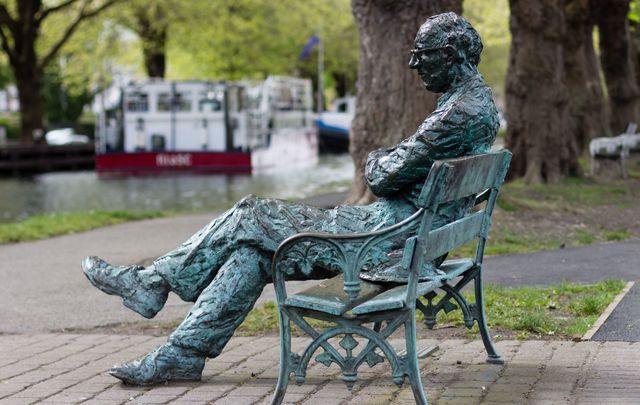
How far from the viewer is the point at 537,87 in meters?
19.0

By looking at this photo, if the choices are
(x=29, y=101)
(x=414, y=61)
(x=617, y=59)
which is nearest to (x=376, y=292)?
(x=414, y=61)

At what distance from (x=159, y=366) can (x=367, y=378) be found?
1017 mm

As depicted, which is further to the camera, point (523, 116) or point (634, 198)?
point (523, 116)

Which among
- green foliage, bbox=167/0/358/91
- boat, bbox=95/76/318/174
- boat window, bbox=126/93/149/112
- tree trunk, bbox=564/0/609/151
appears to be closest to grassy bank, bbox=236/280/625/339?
tree trunk, bbox=564/0/609/151

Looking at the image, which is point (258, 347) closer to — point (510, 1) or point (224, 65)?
point (510, 1)

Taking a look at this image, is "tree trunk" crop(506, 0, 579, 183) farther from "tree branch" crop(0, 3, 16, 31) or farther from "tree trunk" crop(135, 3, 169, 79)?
"tree trunk" crop(135, 3, 169, 79)

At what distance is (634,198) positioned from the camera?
1689 cm

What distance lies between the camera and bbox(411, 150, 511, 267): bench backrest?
4.85m

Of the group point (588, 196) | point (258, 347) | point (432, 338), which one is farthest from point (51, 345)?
point (588, 196)

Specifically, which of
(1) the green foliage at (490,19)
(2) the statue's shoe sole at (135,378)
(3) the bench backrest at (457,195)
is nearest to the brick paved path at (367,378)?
(2) the statue's shoe sole at (135,378)

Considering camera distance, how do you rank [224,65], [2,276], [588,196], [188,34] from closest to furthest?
1. [2,276]
2. [588,196]
3. [188,34]
4. [224,65]

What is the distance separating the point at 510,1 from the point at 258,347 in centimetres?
1334

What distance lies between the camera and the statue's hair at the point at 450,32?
5508mm

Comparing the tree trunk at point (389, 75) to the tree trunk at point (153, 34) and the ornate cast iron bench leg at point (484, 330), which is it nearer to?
the ornate cast iron bench leg at point (484, 330)
